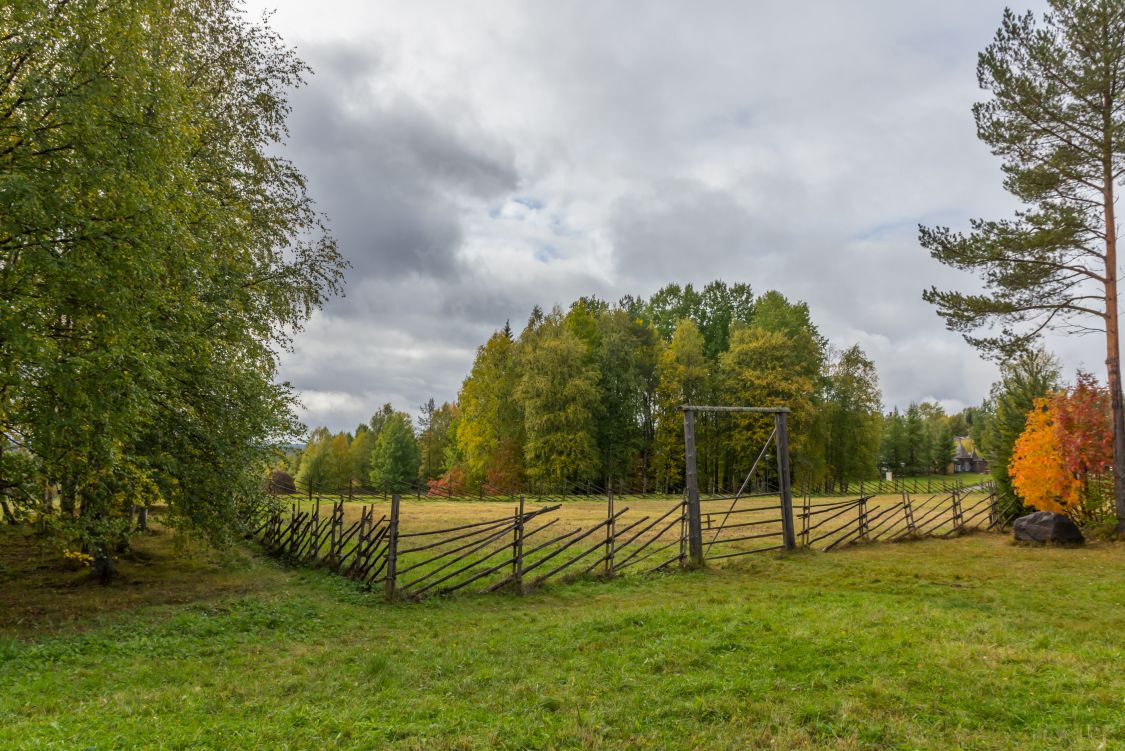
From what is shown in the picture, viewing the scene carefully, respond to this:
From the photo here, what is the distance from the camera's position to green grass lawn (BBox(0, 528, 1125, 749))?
15.0ft

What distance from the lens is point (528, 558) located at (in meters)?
13.9

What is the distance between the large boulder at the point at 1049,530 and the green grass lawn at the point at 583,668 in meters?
5.60

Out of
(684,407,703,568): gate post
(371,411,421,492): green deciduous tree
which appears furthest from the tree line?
(684,407,703,568): gate post

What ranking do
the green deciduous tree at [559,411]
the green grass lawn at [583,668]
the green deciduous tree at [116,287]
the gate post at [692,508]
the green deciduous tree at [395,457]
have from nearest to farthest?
the green grass lawn at [583,668] < the green deciduous tree at [116,287] < the gate post at [692,508] < the green deciduous tree at [559,411] < the green deciduous tree at [395,457]

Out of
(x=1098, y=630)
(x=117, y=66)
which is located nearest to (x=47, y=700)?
(x=117, y=66)

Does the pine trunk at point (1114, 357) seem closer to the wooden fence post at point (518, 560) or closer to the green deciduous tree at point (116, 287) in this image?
the wooden fence post at point (518, 560)

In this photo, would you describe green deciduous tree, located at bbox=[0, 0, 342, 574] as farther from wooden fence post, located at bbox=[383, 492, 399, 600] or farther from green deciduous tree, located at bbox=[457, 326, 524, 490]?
green deciduous tree, located at bbox=[457, 326, 524, 490]

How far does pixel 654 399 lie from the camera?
4128cm

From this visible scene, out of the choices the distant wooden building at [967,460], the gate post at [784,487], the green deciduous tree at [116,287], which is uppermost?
the green deciduous tree at [116,287]

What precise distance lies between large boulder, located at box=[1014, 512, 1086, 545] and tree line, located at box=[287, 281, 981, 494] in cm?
1916

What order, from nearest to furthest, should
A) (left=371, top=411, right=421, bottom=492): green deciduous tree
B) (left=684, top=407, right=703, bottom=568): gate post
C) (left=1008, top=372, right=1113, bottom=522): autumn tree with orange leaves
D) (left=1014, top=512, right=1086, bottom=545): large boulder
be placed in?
(left=684, top=407, right=703, bottom=568): gate post → (left=1014, top=512, right=1086, bottom=545): large boulder → (left=1008, top=372, right=1113, bottom=522): autumn tree with orange leaves → (left=371, top=411, right=421, bottom=492): green deciduous tree

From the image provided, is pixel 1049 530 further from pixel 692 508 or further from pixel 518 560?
pixel 518 560

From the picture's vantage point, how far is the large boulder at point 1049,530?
49.8 feet

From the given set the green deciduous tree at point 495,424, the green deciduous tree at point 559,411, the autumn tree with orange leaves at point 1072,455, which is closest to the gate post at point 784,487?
the autumn tree with orange leaves at point 1072,455
